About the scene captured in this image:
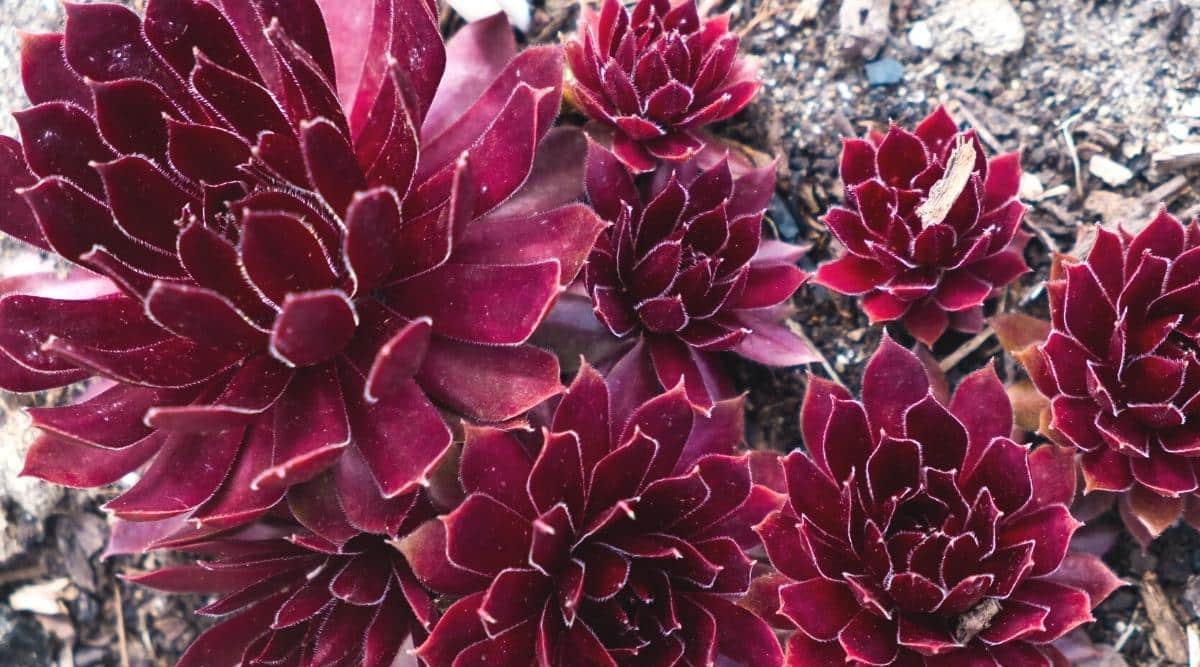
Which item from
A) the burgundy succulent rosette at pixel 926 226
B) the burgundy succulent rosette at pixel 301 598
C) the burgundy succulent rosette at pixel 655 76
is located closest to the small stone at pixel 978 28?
the burgundy succulent rosette at pixel 926 226

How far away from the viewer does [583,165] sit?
1689 mm

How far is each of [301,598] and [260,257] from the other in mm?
619

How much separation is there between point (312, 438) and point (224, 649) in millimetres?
534

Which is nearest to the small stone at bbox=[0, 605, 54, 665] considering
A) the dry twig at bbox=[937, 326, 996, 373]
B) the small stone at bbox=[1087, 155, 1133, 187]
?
the dry twig at bbox=[937, 326, 996, 373]

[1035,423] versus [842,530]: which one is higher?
[842,530]

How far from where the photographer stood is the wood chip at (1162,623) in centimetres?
178

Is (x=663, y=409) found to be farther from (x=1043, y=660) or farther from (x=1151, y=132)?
(x=1151, y=132)

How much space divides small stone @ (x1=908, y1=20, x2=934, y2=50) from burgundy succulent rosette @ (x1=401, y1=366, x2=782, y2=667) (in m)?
1.15

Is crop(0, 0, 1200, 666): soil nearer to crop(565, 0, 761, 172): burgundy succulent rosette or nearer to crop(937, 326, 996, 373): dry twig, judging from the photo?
crop(937, 326, 996, 373): dry twig

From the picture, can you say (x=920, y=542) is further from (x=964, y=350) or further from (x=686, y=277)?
(x=964, y=350)

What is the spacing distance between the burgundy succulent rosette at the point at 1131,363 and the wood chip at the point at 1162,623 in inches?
10.8

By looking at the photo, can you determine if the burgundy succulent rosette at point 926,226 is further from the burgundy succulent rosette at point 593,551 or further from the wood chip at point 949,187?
the burgundy succulent rosette at point 593,551

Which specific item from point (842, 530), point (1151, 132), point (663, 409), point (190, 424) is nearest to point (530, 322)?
point (663, 409)

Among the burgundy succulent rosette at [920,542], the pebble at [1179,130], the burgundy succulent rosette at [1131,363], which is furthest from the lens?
the pebble at [1179,130]
